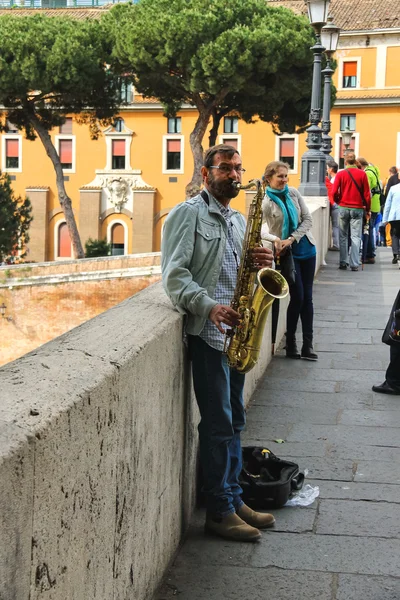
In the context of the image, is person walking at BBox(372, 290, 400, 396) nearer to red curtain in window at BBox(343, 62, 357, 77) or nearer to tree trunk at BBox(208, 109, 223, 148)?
tree trunk at BBox(208, 109, 223, 148)

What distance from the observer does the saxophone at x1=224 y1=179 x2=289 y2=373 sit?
4125mm

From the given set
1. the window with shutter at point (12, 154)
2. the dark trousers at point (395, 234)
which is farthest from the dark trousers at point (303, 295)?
the window with shutter at point (12, 154)

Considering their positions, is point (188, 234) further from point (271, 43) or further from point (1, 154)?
point (1, 154)

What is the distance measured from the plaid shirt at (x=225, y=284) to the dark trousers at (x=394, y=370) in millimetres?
3279

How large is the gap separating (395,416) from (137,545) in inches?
139

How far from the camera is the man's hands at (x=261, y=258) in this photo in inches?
165

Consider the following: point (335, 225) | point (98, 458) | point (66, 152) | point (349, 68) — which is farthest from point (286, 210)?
point (66, 152)

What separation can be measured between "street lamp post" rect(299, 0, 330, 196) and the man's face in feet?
43.3

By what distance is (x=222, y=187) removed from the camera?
4199 mm

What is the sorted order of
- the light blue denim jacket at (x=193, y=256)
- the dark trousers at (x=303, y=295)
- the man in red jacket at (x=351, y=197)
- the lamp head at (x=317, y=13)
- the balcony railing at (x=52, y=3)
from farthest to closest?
the balcony railing at (x=52, y=3)
the lamp head at (x=317, y=13)
the man in red jacket at (x=351, y=197)
the dark trousers at (x=303, y=295)
the light blue denim jacket at (x=193, y=256)

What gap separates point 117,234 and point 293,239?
49.0 metres

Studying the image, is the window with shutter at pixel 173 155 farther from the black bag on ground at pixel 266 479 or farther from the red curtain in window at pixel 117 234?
the black bag on ground at pixel 266 479

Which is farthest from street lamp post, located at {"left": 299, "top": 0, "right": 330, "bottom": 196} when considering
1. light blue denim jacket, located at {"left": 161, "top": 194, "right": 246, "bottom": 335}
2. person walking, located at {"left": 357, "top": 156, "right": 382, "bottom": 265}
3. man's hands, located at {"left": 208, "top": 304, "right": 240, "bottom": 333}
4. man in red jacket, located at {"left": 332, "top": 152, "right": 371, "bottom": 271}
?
man's hands, located at {"left": 208, "top": 304, "right": 240, "bottom": 333}

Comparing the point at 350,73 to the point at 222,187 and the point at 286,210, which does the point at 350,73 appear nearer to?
the point at 286,210
